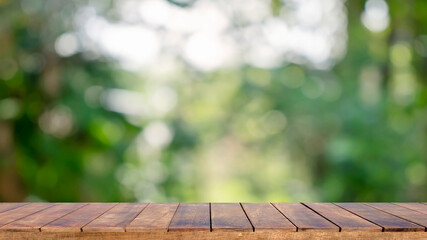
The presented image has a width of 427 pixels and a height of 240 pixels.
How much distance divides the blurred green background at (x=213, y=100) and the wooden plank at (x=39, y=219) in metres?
2.60

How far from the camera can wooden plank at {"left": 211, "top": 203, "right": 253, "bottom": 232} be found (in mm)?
1184

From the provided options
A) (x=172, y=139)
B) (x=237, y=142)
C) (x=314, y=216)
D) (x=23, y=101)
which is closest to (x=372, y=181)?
(x=172, y=139)

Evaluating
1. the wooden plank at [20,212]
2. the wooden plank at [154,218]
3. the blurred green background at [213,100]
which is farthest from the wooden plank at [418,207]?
the blurred green background at [213,100]

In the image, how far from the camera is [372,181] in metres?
4.44

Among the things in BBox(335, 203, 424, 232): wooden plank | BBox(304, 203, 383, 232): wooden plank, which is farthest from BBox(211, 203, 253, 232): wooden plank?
BBox(335, 203, 424, 232): wooden plank

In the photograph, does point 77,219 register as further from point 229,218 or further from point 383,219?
point 383,219

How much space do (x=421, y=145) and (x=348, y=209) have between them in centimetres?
352

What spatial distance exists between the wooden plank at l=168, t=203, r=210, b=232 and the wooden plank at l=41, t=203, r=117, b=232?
216 millimetres

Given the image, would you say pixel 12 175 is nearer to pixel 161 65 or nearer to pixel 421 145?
pixel 161 65

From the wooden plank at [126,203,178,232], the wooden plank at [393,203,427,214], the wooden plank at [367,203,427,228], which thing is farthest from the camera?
the wooden plank at [393,203,427,214]

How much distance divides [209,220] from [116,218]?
0.79 feet

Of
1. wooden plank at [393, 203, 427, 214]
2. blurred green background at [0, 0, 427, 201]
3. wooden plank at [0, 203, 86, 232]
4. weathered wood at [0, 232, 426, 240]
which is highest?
blurred green background at [0, 0, 427, 201]

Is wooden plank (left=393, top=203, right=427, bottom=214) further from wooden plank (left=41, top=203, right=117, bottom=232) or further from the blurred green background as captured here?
the blurred green background

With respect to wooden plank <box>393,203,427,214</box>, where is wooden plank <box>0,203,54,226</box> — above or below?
below
